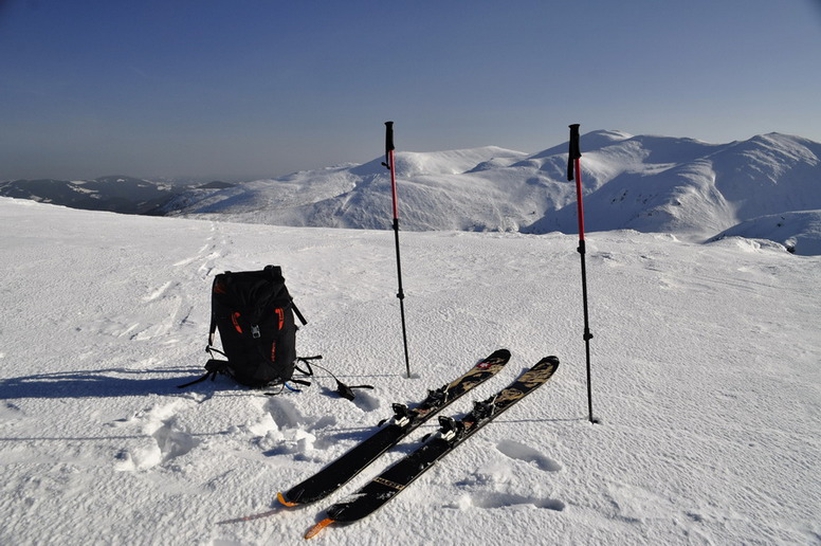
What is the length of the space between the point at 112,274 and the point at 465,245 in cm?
876

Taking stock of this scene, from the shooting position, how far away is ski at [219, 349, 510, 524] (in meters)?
2.75

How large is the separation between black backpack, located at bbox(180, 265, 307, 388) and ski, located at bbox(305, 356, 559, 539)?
1.70 m

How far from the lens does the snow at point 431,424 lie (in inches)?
101

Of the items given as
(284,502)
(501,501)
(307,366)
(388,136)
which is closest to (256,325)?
(307,366)

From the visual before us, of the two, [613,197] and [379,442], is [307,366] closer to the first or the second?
[379,442]

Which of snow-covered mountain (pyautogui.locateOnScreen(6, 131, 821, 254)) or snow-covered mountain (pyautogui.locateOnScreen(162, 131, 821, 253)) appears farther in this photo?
snow-covered mountain (pyautogui.locateOnScreen(162, 131, 821, 253))

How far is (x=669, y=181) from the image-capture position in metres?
88.8

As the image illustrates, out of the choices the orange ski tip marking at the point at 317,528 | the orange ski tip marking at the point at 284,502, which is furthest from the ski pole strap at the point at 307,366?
the orange ski tip marking at the point at 317,528

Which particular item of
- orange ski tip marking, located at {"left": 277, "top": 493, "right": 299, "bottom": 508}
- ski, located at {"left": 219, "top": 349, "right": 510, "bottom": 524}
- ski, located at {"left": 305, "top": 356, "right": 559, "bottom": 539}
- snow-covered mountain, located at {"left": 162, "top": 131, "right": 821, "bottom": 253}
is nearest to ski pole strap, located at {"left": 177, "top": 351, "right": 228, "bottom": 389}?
ski, located at {"left": 219, "top": 349, "right": 510, "bottom": 524}

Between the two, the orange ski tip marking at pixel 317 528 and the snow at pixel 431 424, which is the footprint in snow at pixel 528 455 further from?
the orange ski tip marking at pixel 317 528

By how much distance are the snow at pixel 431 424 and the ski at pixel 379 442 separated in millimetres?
90

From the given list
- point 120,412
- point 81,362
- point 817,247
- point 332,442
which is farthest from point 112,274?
point 817,247

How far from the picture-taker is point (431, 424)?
3725 millimetres

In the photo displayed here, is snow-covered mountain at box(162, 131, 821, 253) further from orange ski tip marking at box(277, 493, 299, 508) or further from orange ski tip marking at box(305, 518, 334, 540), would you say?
orange ski tip marking at box(305, 518, 334, 540)
